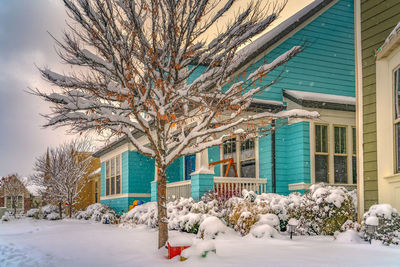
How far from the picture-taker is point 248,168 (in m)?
13.1

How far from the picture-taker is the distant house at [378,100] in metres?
7.11

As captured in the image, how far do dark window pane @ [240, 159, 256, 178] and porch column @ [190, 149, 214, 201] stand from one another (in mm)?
2097

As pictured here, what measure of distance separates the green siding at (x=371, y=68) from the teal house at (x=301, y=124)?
265 cm

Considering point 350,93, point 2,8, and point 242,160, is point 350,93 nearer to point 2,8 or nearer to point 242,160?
point 242,160

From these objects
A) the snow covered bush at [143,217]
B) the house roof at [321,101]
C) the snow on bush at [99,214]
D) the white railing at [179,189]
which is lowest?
the snow on bush at [99,214]

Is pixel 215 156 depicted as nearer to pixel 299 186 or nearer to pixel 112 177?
pixel 299 186

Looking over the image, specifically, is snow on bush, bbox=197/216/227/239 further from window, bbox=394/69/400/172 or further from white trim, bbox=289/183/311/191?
white trim, bbox=289/183/311/191

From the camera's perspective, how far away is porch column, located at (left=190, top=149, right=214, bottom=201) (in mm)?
11266

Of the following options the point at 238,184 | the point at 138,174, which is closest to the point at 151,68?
the point at 238,184

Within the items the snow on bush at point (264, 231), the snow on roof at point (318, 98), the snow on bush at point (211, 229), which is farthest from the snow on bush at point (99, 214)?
the snow on bush at point (264, 231)

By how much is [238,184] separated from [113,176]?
1128cm

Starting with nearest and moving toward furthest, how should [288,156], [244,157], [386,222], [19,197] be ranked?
[386,222]
[288,156]
[244,157]
[19,197]

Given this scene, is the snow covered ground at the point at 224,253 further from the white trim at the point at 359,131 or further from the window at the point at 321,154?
the window at the point at 321,154

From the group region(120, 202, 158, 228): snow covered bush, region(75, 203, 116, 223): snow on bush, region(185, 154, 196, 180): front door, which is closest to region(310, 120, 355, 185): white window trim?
region(120, 202, 158, 228): snow covered bush
